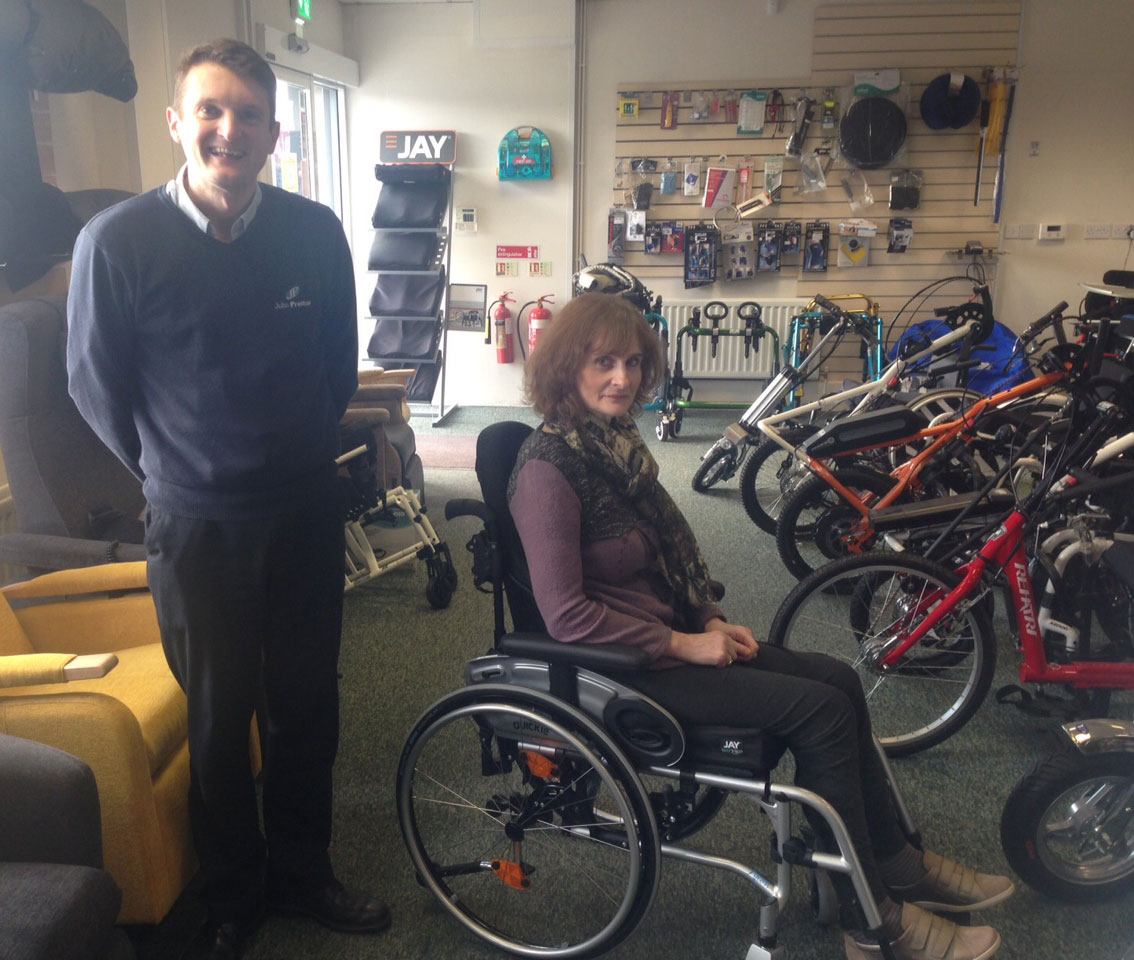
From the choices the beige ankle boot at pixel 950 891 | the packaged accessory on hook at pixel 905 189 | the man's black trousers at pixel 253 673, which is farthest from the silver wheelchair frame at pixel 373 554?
the packaged accessory on hook at pixel 905 189

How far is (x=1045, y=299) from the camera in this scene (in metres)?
6.02

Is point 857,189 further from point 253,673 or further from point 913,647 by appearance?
point 253,673

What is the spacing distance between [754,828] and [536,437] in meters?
1.06

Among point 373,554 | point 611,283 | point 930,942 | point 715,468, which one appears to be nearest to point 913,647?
point 930,942

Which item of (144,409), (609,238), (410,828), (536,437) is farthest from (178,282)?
(609,238)

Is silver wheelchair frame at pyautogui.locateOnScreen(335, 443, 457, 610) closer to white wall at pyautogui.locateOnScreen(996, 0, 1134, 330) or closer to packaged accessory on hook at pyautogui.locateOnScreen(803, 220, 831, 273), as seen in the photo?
packaged accessory on hook at pyautogui.locateOnScreen(803, 220, 831, 273)

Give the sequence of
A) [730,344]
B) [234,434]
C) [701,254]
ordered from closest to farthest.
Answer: [234,434]
[701,254]
[730,344]

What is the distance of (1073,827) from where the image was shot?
1786mm

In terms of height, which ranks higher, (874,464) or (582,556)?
(582,556)

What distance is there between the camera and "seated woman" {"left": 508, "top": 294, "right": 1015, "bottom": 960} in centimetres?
147

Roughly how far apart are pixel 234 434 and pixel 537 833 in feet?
3.49

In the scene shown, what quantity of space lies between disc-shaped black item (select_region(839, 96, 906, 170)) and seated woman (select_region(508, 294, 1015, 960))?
4761mm

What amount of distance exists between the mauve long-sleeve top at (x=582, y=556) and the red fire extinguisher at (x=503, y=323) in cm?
491

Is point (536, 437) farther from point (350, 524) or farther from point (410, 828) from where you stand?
point (350, 524)
